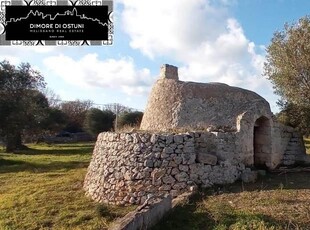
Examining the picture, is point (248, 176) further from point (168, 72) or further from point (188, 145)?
point (168, 72)

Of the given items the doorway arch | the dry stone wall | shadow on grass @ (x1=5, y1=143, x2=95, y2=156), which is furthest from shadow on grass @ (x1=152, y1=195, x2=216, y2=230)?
shadow on grass @ (x1=5, y1=143, x2=95, y2=156)

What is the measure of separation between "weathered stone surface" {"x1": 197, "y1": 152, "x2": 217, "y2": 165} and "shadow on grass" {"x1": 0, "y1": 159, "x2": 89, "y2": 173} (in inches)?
369

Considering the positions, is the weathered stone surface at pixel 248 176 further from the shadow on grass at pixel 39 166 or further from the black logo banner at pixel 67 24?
the shadow on grass at pixel 39 166

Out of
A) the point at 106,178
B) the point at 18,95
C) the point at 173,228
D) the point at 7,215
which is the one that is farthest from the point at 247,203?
the point at 18,95

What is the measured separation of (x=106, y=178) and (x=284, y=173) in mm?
6379

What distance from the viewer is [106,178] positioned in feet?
38.4

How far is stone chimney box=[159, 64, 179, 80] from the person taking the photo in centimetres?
1462

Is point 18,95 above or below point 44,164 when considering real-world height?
above

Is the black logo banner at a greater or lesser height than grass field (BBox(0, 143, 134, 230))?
greater

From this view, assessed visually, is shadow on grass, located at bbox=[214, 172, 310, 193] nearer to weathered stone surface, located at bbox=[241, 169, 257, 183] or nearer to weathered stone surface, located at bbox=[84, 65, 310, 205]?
weathered stone surface, located at bbox=[241, 169, 257, 183]

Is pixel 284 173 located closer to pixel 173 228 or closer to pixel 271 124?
pixel 271 124

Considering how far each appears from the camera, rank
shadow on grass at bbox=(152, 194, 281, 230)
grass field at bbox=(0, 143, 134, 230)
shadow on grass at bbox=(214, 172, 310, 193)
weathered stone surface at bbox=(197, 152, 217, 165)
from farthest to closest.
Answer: weathered stone surface at bbox=(197, 152, 217, 165) < shadow on grass at bbox=(214, 172, 310, 193) < grass field at bbox=(0, 143, 134, 230) < shadow on grass at bbox=(152, 194, 281, 230)

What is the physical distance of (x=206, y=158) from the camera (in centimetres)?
1110

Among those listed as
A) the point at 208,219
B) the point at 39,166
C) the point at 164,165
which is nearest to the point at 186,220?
the point at 208,219
